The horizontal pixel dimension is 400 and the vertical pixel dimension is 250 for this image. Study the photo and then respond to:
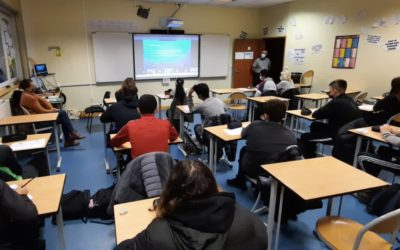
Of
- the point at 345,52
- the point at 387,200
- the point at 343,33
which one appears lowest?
the point at 387,200

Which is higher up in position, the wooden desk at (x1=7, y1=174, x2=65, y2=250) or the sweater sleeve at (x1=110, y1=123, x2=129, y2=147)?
the sweater sleeve at (x1=110, y1=123, x2=129, y2=147)

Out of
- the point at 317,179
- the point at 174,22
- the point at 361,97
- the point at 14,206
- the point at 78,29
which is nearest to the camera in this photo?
the point at 14,206

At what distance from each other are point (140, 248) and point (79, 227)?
1810 mm

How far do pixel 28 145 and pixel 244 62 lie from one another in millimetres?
6740

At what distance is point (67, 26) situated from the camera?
20.7 ft

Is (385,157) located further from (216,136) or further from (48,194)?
(48,194)

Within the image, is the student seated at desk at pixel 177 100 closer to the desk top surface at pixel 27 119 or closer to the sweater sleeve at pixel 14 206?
the desk top surface at pixel 27 119

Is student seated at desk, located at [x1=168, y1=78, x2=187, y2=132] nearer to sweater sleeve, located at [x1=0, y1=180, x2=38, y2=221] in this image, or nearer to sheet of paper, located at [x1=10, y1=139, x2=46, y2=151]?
sheet of paper, located at [x1=10, y1=139, x2=46, y2=151]

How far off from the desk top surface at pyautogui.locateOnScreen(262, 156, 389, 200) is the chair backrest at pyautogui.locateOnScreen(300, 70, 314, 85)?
5.32 metres

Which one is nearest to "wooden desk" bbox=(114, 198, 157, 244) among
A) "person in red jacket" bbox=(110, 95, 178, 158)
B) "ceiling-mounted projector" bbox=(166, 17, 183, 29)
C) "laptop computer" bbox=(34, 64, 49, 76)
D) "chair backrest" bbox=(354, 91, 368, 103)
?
"person in red jacket" bbox=(110, 95, 178, 158)

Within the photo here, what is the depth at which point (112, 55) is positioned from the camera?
6.80 m

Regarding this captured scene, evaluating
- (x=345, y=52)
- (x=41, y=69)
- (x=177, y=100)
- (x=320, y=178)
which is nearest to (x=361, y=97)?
(x=345, y=52)

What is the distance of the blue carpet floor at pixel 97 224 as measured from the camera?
2.31 meters

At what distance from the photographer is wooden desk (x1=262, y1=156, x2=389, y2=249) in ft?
5.59
